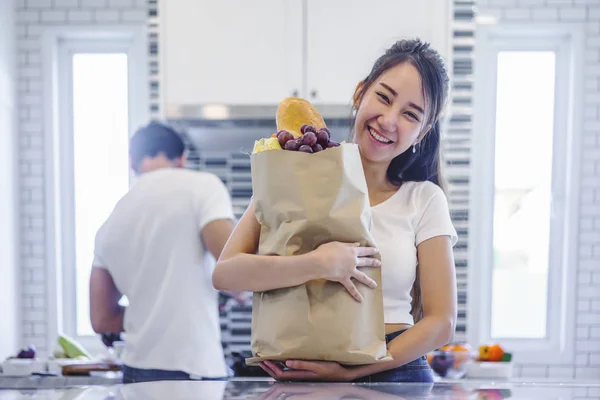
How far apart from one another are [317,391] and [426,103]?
0.54m

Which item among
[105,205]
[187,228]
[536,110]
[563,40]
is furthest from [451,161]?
[105,205]

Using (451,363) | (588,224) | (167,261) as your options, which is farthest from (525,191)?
(167,261)

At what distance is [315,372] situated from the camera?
0.76m

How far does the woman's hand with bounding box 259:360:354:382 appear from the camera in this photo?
76 cm

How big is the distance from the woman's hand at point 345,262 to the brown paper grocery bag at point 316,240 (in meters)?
0.01

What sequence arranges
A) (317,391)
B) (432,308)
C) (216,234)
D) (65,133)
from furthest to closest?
(65,133), (216,234), (432,308), (317,391)

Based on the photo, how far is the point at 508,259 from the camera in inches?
107

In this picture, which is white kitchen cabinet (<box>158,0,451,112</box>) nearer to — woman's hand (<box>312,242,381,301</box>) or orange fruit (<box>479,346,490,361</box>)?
orange fruit (<box>479,346,490,361</box>)

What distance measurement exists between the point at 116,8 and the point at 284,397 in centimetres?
238

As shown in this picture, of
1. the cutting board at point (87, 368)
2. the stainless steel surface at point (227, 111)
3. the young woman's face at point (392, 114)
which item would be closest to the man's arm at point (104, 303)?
the cutting board at point (87, 368)

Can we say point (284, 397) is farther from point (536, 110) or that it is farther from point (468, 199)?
point (536, 110)

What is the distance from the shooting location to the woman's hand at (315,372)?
76 cm

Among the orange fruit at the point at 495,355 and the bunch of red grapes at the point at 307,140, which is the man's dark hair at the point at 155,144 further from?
the orange fruit at the point at 495,355

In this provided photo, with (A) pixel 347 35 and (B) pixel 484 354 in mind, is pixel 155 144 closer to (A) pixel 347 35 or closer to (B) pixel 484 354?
(A) pixel 347 35
